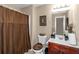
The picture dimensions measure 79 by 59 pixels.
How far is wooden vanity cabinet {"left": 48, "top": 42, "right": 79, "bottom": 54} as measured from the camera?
143cm

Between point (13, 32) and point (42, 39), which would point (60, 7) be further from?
point (13, 32)

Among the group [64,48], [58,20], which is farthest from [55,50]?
[58,20]

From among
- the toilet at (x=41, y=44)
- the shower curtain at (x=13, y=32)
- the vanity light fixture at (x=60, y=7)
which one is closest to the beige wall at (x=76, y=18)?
the vanity light fixture at (x=60, y=7)

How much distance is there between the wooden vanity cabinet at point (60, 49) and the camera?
56.2 inches

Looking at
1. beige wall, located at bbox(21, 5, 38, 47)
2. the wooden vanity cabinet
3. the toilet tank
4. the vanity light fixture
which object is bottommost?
the wooden vanity cabinet

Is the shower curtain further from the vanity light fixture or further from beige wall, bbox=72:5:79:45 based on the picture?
beige wall, bbox=72:5:79:45

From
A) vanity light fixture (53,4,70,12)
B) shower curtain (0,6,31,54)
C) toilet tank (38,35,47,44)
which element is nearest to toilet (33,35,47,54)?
toilet tank (38,35,47,44)

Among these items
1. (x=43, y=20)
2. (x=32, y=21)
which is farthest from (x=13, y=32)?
(x=43, y=20)

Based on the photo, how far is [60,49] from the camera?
1465 mm

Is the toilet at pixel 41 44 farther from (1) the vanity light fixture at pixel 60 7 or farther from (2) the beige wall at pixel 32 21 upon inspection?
(1) the vanity light fixture at pixel 60 7

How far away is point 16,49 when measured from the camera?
150cm

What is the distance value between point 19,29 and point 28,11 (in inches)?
9.4
